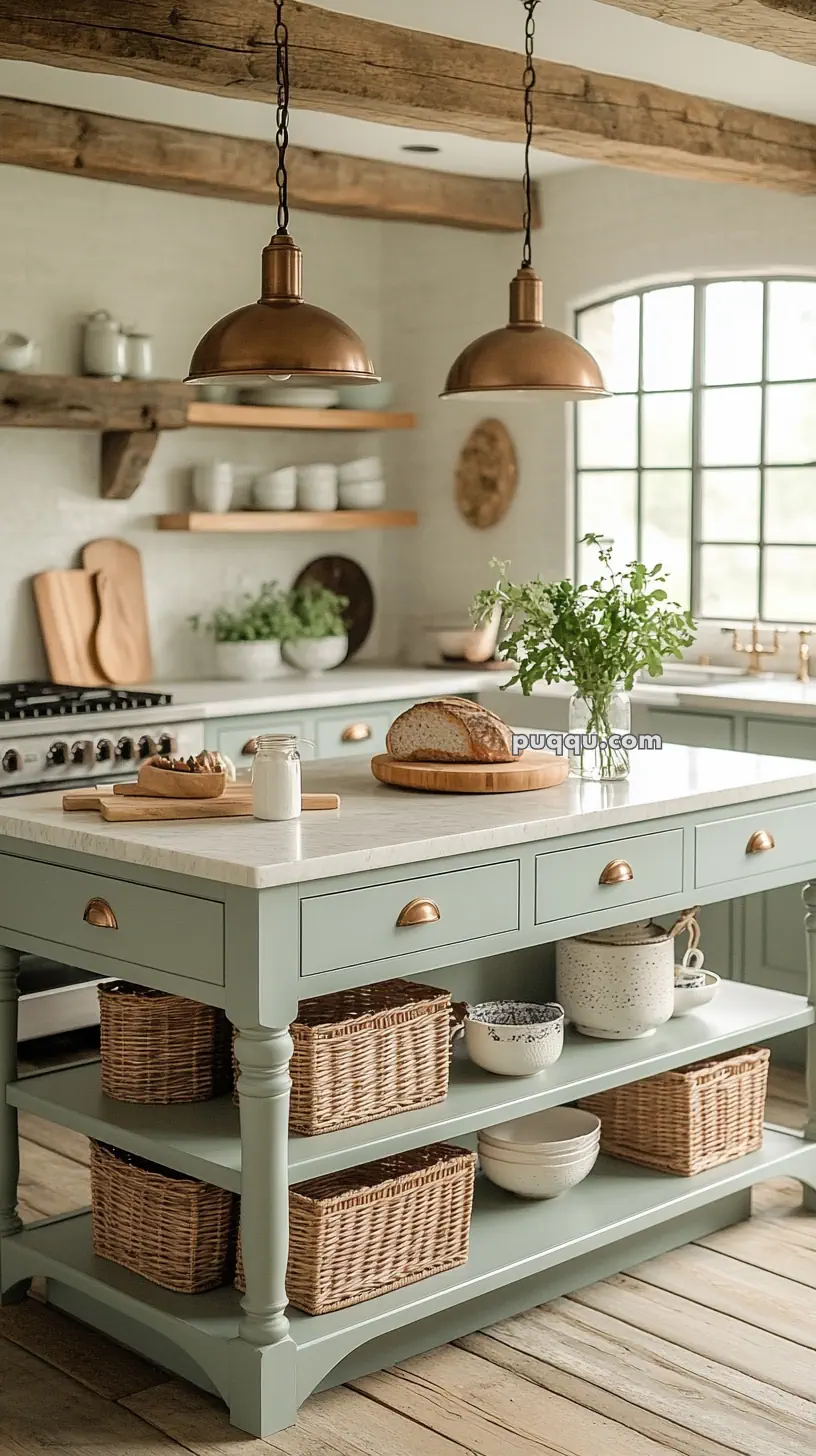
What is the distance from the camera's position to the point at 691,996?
390 centimetres

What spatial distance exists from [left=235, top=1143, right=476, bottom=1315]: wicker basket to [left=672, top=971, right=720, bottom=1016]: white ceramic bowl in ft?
2.44

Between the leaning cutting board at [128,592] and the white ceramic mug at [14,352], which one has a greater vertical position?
the white ceramic mug at [14,352]

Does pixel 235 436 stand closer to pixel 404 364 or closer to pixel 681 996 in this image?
pixel 404 364

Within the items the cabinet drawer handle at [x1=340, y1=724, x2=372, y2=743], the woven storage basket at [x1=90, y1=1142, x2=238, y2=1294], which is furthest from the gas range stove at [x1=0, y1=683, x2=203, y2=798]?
the woven storage basket at [x1=90, y1=1142, x2=238, y2=1294]

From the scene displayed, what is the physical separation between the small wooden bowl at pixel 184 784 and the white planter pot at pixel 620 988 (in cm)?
96

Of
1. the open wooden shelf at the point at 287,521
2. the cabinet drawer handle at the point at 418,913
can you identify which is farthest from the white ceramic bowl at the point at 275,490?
the cabinet drawer handle at the point at 418,913

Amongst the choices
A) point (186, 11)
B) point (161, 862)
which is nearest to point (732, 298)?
point (186, 11)

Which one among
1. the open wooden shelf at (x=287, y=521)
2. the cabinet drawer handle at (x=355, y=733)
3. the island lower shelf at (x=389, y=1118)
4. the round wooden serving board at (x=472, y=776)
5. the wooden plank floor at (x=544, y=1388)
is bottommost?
the wooden plank floor at (x=544, y=1388)

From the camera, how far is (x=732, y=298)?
5.99m

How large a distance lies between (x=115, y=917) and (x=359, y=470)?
386cm

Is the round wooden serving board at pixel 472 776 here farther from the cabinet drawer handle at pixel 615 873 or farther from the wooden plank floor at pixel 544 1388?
the wooden plank floor at pixel 544 1388

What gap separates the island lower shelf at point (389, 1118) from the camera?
3.03m

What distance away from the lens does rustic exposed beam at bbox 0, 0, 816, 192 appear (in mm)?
3801

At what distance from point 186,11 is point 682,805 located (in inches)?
83.2
